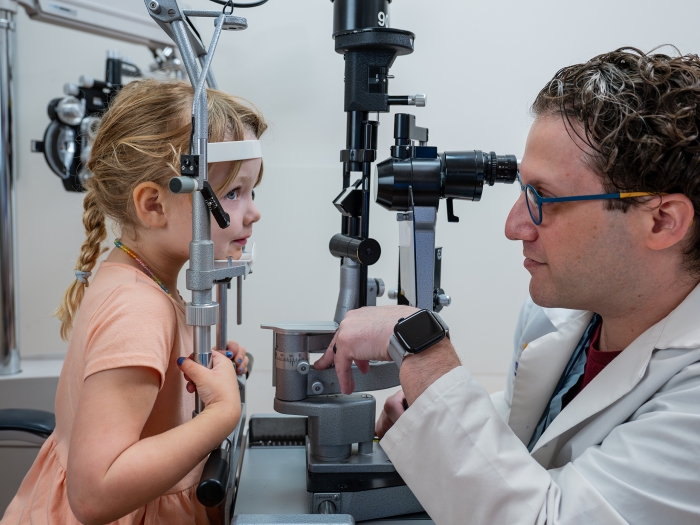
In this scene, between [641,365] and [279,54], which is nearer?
[641,365]

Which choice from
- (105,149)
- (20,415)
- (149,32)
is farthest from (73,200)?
(105,149)

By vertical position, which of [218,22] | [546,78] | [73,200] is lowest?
[73,200]

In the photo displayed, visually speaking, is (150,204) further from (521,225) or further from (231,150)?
(521,225)

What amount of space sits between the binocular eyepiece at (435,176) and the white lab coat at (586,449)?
279mm

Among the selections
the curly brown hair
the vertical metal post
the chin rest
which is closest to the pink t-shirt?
the chin rest

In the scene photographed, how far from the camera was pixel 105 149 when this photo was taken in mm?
950

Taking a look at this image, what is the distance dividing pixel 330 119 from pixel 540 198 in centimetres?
146

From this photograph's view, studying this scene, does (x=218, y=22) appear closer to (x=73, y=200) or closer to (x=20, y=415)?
(x=20, y=415)

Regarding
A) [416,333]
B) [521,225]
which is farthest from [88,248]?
[521,225]

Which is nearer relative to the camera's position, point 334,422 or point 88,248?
point 334,422

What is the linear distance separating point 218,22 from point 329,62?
1.51 metres

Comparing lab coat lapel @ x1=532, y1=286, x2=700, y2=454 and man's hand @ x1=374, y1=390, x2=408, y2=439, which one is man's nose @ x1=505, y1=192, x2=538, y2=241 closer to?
lab coat lapel @ x1=532, y1=286, x2=700, y2=454

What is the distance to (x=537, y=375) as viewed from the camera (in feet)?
3.48

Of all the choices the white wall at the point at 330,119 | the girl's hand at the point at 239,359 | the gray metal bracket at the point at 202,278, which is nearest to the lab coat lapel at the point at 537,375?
the girl's hand at the point at 239,359
